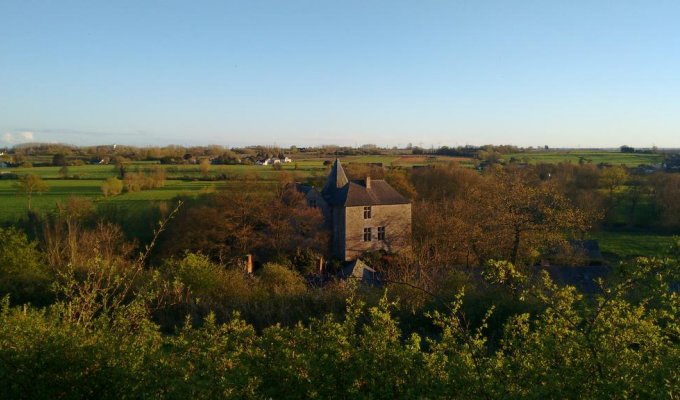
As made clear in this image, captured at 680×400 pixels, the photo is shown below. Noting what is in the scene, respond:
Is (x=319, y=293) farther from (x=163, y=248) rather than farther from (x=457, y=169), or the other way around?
(x=457, y=169)

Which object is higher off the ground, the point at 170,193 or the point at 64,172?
the point at 64,172

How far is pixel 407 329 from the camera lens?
9.52 m

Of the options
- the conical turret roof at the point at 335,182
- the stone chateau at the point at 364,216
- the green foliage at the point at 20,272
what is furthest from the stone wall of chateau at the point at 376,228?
the green foliage at the point at 20,272

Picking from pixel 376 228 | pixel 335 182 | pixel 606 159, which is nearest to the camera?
pixel 376 228

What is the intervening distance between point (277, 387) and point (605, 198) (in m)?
48.9

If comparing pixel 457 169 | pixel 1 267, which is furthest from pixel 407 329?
pixel 457 169

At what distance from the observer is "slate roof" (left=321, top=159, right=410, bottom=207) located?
1227 inches

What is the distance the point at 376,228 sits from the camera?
105ft

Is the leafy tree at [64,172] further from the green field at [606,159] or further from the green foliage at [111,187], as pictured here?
the green field at [606,159]

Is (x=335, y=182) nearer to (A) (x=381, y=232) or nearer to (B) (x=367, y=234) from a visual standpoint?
(B) (x=367, y=234)

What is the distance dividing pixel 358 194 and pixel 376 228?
9.11 ft

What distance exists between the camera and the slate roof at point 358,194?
3117 cm

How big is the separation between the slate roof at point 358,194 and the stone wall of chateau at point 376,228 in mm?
367

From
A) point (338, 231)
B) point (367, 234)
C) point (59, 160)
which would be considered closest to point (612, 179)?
point (367, 234)
